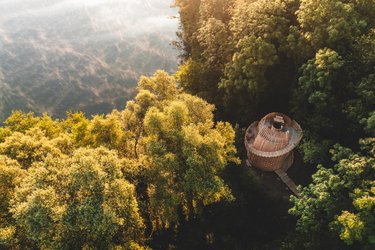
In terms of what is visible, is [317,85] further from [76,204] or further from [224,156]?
[76,204]

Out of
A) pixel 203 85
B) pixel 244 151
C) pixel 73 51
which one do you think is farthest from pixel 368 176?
pixel 73 51

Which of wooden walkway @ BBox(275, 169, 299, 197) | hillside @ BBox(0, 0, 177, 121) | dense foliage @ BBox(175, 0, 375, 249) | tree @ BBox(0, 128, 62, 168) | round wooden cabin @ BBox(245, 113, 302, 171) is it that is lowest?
hillside @ BBox(0, 0, 177, 121)

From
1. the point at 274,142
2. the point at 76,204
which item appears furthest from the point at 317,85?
the point at 76,204

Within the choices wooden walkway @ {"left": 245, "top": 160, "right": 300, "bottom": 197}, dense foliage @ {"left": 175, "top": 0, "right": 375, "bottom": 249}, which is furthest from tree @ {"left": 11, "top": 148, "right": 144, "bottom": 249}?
wooden walkway @ {"left": 245, "top": 160, "right": 300, "bottom": 197}

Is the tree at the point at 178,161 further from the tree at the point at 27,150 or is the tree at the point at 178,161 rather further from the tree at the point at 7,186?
the tree at the point at 7,186

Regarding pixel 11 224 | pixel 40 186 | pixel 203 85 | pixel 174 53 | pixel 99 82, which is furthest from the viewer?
pixel 174 53

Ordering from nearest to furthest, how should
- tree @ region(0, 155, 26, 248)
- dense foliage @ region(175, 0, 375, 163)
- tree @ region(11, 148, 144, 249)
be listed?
tree @ region(11, 148, 144, 249) → tree @ region(0, 155, 26, 248) → dense foliage @ region(175, 0, 375, 163)

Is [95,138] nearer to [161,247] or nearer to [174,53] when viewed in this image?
[161,247]

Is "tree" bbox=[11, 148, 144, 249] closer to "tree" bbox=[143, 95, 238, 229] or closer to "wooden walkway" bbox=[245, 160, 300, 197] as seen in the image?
"tree" bbox=[143, 95, 238, 229]
